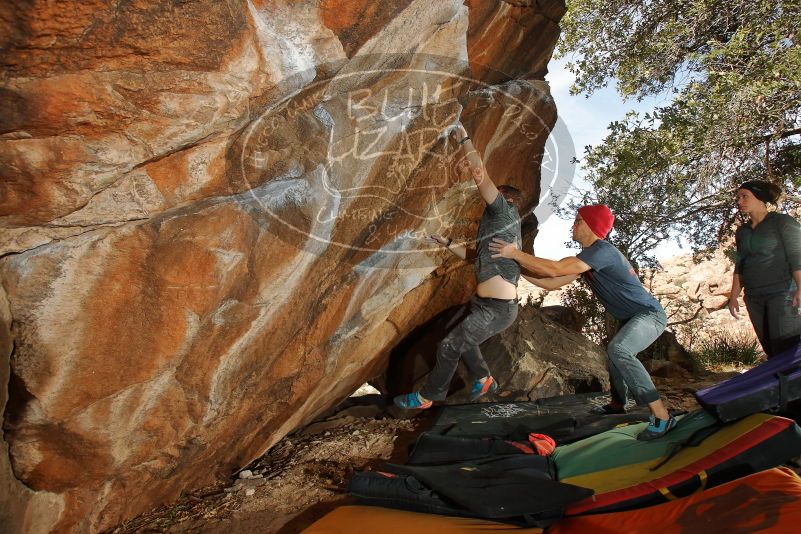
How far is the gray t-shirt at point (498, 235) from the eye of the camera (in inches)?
170

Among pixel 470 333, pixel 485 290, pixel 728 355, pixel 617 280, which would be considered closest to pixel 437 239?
pixel 485 290

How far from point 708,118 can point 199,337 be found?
604 cm

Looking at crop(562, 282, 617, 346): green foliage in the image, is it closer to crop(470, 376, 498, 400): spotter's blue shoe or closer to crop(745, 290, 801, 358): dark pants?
crop(470, 376, 498, 400): spotter's blue shoe

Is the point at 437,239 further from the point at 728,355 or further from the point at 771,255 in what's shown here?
the point at 728,355

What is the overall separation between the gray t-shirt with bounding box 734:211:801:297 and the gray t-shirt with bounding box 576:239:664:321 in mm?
948

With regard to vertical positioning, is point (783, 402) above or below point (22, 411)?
below

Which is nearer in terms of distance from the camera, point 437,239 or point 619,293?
point 619,293

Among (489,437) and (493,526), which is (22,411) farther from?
(489,437)

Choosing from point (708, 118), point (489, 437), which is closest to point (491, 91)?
point (708, 118)

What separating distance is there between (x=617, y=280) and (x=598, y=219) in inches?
20.2

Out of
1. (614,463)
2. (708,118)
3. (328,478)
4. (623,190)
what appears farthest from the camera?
(623,190)

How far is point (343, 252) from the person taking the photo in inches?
158

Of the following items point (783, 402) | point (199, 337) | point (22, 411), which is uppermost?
point (199, 337)

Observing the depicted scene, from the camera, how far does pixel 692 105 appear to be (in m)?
5.93
